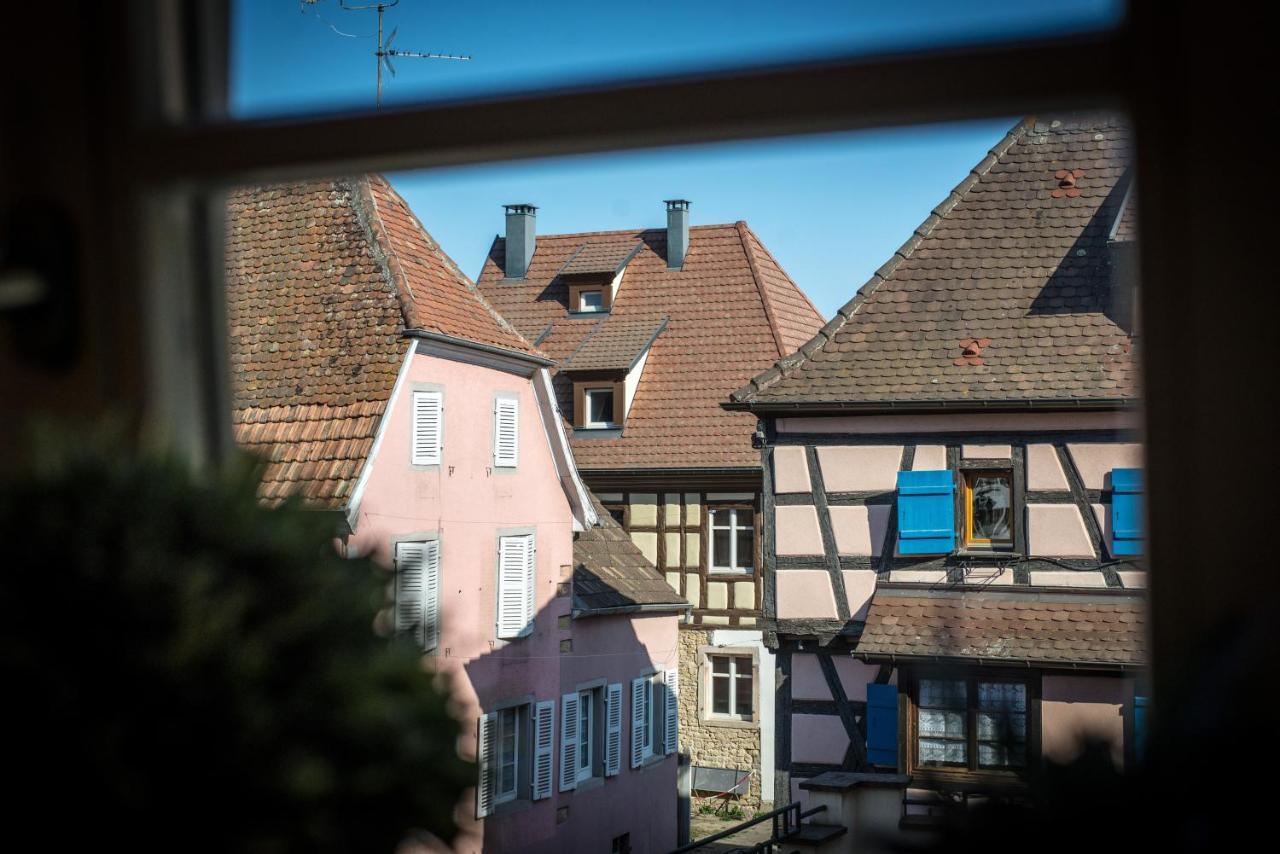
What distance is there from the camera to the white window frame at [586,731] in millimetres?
11547

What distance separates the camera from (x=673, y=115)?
820 mm

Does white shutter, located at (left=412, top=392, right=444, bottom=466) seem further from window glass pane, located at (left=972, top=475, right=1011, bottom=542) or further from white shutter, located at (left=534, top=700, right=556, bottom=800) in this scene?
window glass pane, located at (left=972, top=475, right=1011, bottom=542)

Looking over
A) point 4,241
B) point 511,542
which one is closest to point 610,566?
point 511,542

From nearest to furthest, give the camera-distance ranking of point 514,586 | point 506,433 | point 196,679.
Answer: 1. point 196,679
2. point 506,433
3. point 514,586

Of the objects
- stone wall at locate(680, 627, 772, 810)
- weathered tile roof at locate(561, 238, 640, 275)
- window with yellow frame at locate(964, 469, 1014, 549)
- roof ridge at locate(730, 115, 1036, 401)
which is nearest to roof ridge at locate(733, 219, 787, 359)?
weathered tile roof at locate(561, 238, 640, 275)

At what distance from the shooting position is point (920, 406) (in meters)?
8.73

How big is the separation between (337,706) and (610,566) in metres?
11.6

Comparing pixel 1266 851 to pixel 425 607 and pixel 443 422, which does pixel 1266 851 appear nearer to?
pixel 425 607

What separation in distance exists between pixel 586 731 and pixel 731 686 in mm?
2104

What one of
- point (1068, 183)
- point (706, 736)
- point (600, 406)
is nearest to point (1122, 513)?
point (1068, 183)

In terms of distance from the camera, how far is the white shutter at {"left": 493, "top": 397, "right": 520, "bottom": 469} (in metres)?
10.4

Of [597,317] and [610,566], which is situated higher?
[597,317]

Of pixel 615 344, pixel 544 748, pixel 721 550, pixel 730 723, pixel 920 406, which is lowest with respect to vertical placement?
pixel 730 723

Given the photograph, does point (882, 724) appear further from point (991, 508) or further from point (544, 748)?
point (544, 748)
